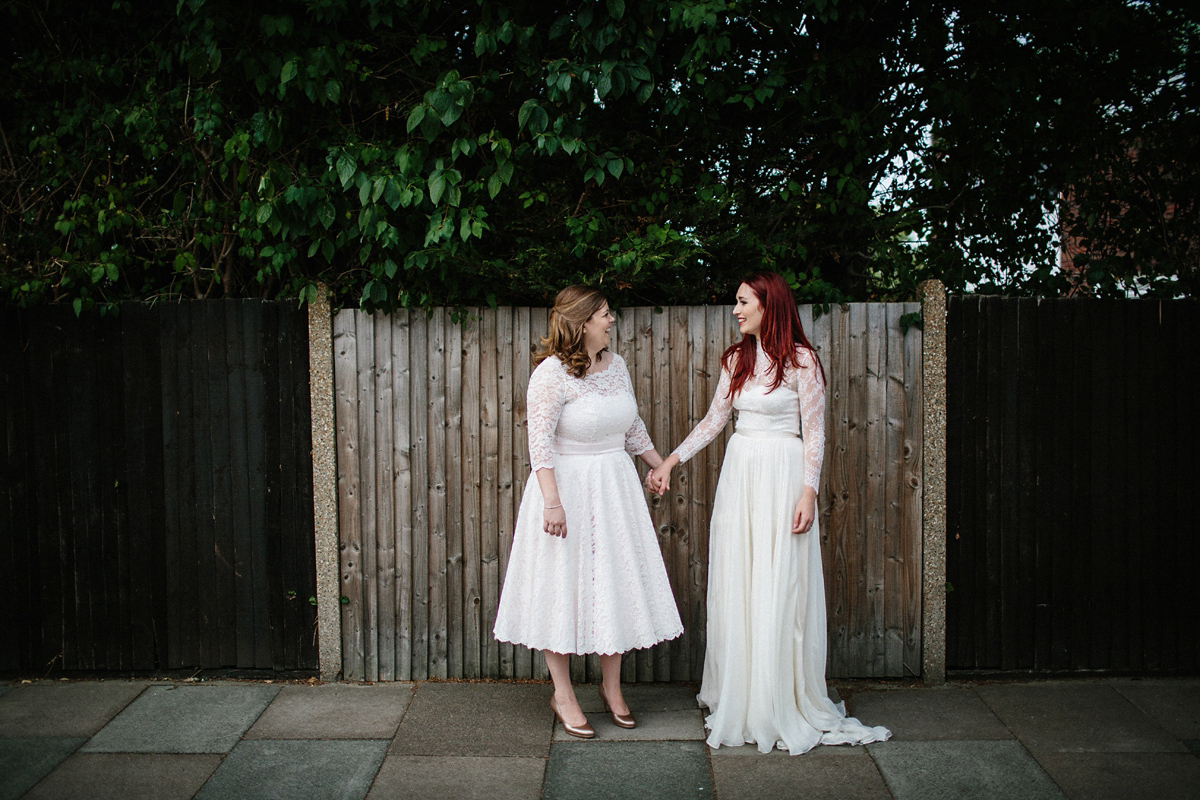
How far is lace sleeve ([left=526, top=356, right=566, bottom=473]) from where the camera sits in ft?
11.8

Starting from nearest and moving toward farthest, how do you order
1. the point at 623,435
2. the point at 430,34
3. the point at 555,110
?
the point at 623,435 → the point at 555,110 → the point at 430,34

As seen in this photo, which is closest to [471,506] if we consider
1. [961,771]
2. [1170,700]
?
[961,771]

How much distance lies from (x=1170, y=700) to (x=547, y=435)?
3489mm

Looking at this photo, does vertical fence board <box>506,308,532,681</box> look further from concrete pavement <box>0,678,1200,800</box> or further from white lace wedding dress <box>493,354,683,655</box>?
concrete pavement <box>0,678,1200,800</box>

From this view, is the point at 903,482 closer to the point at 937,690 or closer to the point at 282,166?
the point at 937,690

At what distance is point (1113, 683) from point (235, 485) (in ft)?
16.1

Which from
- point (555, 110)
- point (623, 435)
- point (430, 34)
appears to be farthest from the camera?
point (430, 34)

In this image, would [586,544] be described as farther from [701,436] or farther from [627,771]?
[627,771]

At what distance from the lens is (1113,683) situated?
172 inches

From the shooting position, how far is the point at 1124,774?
3367 mm

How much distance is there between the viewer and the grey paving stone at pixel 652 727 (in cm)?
375

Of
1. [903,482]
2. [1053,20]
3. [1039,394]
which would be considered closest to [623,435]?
[903,482]

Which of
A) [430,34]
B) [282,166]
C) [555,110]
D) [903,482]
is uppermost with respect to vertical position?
[430,34]

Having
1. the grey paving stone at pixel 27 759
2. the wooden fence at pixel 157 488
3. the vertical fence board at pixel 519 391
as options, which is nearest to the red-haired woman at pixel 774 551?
the vertical fence board at pixel 519 391
